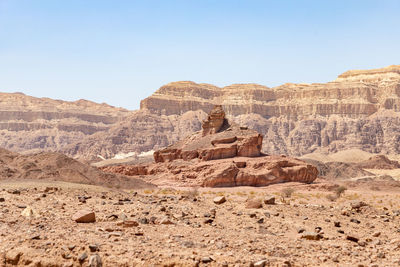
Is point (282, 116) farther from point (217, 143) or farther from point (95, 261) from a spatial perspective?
point (95, 261)

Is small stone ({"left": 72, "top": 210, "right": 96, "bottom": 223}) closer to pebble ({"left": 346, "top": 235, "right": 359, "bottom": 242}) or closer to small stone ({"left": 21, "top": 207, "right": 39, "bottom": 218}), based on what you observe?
small stone ({"left": 21, "top": 207, "right": 39, "bottom": 218})

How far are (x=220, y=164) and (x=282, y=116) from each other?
12382 cm

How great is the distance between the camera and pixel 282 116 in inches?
6550

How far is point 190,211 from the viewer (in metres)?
18.3

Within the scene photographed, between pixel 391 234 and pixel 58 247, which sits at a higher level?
pixel 58 247

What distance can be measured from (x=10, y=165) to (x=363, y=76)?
162m

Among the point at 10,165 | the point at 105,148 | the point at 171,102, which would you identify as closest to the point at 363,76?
the point at 171,102

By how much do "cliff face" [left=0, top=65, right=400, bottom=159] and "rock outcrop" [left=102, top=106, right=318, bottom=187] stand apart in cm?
9011

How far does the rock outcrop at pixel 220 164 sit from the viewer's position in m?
43.7

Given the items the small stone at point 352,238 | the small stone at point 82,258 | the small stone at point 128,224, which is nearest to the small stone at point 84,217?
the small stone at point 128,224

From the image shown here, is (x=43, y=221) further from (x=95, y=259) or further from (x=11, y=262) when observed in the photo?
(x=95, y=259)

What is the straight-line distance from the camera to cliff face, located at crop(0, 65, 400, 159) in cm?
15050

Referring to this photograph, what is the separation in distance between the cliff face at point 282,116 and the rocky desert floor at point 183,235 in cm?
12373

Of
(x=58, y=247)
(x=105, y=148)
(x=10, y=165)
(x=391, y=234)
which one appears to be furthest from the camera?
(x=105, y=148)
